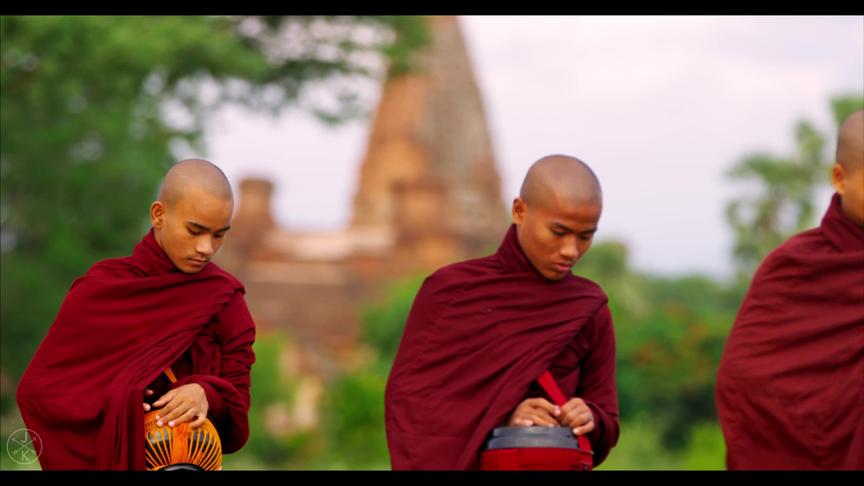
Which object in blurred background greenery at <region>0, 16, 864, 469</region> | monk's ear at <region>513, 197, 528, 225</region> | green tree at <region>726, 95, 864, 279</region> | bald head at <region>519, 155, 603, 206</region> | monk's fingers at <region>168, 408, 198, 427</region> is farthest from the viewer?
green tree at <region>726, 95, 864, 279</region>

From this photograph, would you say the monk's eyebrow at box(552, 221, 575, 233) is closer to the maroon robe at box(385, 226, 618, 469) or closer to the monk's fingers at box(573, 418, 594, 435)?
the maroon robe at box(385, 226, 618, 469)

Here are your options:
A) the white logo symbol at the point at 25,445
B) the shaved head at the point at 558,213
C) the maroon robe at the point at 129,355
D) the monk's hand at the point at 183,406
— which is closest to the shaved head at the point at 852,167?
the shaved head at the point at 558,213

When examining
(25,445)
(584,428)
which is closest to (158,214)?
(25,445)

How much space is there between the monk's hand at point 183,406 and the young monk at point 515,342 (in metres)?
0.59

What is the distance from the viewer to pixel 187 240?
174 inches

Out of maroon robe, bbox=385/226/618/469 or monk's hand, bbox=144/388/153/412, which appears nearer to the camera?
monk's hand, bbox=144/388/153/412

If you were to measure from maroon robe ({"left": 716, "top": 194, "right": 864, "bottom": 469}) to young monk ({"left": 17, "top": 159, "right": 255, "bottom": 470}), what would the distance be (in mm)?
1476

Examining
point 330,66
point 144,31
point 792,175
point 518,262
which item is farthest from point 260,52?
point 792,175

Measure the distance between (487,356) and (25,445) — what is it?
141cm

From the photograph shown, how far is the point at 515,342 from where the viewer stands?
14.8 feet

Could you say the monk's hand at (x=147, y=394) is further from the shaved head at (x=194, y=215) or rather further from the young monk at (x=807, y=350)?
the young monk at (x=807, y=350)

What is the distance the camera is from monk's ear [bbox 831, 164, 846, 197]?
4562 millimetres

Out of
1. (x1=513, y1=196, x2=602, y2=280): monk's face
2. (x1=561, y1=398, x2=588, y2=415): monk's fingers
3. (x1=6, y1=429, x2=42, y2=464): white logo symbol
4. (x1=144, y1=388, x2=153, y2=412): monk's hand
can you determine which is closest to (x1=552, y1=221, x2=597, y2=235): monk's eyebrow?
(x1=513, y1=196, x2=602, y2=280): monk's face

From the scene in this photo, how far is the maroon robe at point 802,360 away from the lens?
14.4ft
